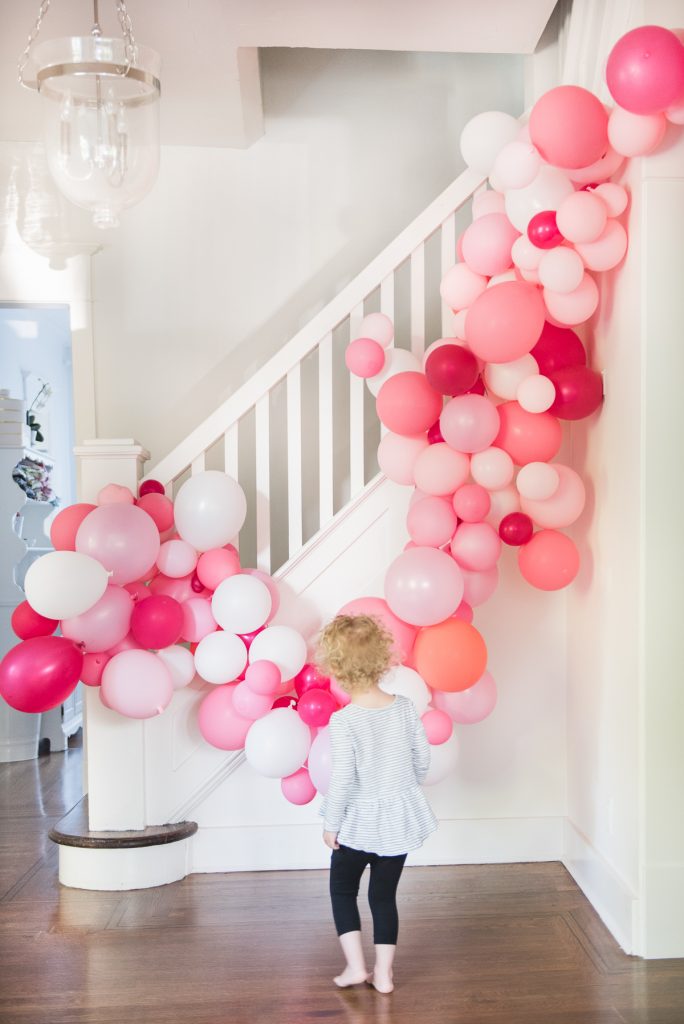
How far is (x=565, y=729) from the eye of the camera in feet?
10.9

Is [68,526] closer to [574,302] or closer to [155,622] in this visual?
[155,622]

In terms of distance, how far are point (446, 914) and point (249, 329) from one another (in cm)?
247

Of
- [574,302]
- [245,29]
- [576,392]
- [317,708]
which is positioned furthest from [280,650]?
[245,29]

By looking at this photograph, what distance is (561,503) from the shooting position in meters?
2.89

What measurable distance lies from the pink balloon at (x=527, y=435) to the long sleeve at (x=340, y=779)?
1.00 meters

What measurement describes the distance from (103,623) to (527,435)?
1369mm

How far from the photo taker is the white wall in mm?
4156

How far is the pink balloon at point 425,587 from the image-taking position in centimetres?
275

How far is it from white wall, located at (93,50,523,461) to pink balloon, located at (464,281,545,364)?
1.58m

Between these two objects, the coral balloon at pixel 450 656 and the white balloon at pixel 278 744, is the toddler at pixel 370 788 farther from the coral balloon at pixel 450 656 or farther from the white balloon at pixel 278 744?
the white balloon at pixel 278 744

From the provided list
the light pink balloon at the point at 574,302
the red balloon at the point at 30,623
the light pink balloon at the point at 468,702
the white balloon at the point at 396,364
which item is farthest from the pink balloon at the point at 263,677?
the light pink balloon at the point at 574,302

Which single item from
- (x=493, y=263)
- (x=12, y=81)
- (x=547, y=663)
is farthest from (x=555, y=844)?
(x=12, y=81)

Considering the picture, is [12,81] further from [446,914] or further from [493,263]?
[446,914]

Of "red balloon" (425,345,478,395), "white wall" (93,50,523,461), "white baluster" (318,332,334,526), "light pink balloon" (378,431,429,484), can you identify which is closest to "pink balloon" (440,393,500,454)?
"red balloon" (425,345,478,395)
